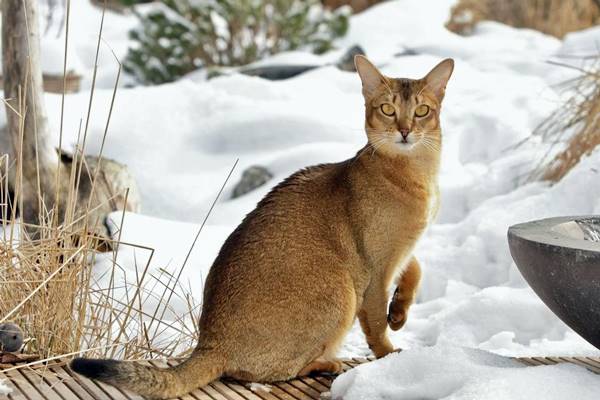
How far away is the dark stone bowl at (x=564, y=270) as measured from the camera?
2.78 m

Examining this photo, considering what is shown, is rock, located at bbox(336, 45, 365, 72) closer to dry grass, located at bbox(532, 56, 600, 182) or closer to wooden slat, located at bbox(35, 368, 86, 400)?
dry grass, located at bbox(532, 56, 600, 182)

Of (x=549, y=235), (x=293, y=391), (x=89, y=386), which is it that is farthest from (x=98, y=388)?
(x=549, y=235)

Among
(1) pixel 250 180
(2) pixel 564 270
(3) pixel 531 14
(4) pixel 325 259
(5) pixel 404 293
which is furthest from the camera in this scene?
(3) pixel 531 14

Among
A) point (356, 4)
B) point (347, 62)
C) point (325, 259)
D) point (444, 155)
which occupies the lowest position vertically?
point (444, 155)

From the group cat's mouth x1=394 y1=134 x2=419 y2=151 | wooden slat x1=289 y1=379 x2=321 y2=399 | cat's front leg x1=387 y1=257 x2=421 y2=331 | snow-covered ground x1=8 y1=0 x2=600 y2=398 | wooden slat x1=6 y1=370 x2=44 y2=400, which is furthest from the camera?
snow-covered ground x1=8 y1=0 x2=600 y2=398

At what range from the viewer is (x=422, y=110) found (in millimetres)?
3416

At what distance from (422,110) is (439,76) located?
0.49 feet

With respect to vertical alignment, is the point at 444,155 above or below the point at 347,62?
below

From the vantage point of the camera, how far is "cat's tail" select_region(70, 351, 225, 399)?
8.91ft

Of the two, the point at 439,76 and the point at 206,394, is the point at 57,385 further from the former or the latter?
the point at 439,76

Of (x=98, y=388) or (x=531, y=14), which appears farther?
(x=531, y=14)

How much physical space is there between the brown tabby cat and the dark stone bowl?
0.47 meters

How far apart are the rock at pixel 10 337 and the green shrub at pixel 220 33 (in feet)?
25.1

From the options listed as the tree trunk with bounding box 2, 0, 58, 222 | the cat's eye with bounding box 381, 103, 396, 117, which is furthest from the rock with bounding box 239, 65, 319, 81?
the cat's eye with bounding box 381, 103, 396, 117
